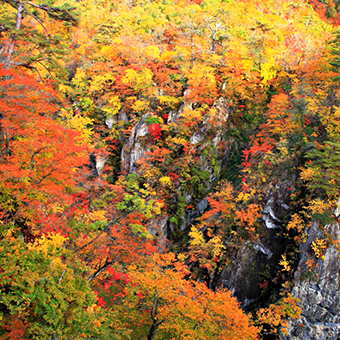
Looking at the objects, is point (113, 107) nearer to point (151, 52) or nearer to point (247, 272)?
point (151, 52)

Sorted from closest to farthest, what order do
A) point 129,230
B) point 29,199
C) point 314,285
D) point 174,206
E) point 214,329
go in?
point 29,199 < point 214,329 < point 314,285 < point 129,230 < point 174,206

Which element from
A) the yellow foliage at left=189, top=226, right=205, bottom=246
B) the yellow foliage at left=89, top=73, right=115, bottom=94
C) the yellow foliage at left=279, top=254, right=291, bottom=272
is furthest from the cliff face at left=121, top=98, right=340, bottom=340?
the yellow foliage at left=89, top=73, right=115, bottom=94

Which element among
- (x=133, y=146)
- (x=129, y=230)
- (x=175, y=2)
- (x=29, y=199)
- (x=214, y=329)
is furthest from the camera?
(x=175, y=2)

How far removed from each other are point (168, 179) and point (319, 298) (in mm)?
12000

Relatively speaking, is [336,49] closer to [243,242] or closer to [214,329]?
[243,242]

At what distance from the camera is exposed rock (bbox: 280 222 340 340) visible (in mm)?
10109

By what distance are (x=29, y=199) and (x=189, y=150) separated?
1383cm

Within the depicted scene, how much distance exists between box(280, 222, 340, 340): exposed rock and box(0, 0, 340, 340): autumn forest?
0.05 metres

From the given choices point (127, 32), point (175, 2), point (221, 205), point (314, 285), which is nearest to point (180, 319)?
point (314, 285)

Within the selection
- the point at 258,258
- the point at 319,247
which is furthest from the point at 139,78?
the point at 319,247

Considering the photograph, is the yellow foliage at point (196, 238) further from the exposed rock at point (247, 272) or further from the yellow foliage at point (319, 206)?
the yellow foliage at point (319, 206)

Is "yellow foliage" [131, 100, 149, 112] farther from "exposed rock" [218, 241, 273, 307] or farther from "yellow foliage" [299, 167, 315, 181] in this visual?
"exposed rock" [218, 241, 273, 307]

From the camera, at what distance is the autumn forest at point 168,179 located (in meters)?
7.51

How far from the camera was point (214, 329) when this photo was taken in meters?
9.50
